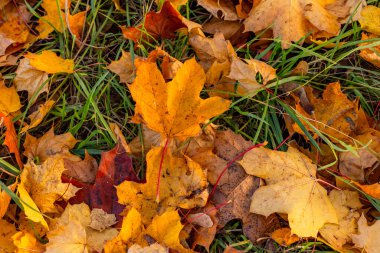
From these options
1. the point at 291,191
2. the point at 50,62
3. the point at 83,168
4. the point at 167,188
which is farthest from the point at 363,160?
the point at 50,62

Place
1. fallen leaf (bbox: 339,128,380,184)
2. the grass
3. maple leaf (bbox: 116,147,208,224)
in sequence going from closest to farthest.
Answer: maple leaf (bbox: 116,147,208,224) → fallen leaf (bbox: 339,128,380,184) → the grass

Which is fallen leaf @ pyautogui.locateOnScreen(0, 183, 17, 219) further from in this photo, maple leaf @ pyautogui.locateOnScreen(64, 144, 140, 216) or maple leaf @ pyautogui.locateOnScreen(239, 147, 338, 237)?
maple leaf @ pyautogui.locateOnScreen(239, 147, 338, 237)

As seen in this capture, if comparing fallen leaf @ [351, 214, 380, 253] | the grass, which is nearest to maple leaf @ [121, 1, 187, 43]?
the grass

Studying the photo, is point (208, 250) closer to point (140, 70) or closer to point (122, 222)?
point (122, 222)

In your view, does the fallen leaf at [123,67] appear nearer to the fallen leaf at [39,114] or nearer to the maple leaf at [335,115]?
the fallen leaf at [39,114]

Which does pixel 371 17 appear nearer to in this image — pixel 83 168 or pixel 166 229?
pixel 166 229

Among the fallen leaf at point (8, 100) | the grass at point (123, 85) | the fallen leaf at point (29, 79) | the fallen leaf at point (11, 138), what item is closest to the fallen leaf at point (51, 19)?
the grass at point (123, 85)
